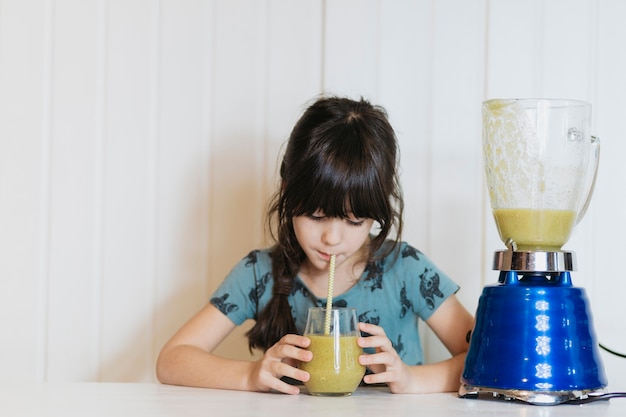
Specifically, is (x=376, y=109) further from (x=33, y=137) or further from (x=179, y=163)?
(x=33, y=137)

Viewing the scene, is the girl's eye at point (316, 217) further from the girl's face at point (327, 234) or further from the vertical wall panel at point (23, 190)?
the vertical wall panel at point (23, 190)

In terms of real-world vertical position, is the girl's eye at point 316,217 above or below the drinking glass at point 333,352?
above

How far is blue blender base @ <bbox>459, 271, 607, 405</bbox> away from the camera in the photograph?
122 centimetres

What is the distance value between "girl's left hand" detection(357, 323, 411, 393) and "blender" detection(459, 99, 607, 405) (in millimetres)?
91

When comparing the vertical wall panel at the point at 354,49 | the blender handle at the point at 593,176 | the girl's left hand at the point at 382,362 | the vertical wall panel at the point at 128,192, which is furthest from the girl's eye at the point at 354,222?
the vertical wall panel at the point at 128,192

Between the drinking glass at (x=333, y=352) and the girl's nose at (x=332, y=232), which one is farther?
the girl's nose at (x=332, y=232)

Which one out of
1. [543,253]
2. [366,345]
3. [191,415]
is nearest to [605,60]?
[543,253]

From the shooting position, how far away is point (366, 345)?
1266mm

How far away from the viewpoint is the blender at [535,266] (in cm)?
123

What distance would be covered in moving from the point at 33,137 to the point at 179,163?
31 centimetres

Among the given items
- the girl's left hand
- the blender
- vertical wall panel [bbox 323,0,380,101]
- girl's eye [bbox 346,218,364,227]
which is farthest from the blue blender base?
vertical wall panel [bbox 323,0,380,101]

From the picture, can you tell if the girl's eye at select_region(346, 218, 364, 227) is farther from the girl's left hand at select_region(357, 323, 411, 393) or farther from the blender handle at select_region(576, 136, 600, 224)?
the blender handle at select_region(576, 136, 600, 224)

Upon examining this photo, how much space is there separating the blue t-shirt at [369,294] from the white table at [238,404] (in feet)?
0.74

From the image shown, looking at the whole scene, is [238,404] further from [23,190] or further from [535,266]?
[23,190]
